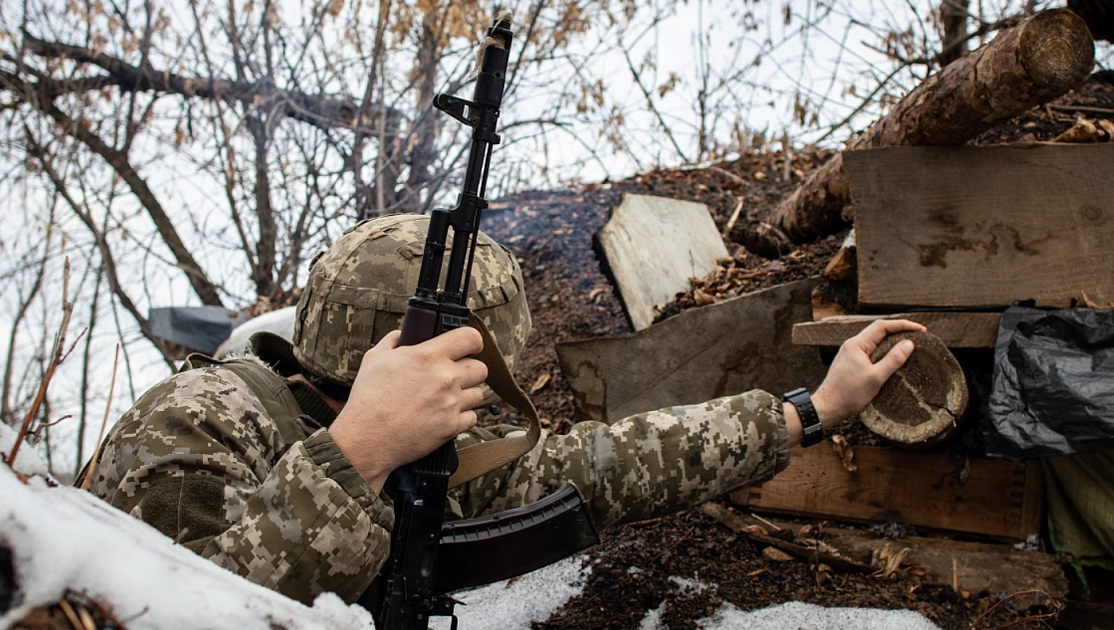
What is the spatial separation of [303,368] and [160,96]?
762cm

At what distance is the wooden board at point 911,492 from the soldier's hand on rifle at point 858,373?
736 mm

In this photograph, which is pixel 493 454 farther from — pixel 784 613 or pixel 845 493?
pixel 845 493

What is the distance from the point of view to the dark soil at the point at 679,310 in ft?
9.57

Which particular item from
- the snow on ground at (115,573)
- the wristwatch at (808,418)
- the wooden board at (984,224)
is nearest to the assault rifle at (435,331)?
the snow on ground at (115,573)

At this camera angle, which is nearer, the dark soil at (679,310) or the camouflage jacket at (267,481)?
the camouflage jacket at (267,481)

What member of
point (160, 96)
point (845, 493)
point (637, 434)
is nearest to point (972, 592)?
point (845, 493)

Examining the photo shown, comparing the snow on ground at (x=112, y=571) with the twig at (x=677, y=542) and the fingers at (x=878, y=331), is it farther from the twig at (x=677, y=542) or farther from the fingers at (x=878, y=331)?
the twig at (x=677, y=542)

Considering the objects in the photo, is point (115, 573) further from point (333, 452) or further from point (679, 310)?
point (679, 310)

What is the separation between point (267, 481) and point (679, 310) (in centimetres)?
285

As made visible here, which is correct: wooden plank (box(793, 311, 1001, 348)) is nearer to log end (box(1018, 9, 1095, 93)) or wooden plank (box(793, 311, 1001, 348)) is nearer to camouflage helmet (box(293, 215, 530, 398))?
log end (box(1018, 9, 1095, 93))

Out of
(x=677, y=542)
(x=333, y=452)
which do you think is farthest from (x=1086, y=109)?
(x=333, y=452)

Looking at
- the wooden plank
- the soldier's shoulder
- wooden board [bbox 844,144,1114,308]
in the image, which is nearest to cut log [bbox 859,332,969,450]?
the wooden plank

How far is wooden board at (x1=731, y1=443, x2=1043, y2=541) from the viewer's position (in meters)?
3.03

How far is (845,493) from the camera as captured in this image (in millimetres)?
3217
